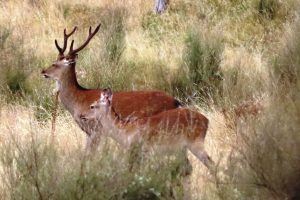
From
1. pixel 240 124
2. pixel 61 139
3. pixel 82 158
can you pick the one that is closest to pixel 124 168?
pixel 82 158

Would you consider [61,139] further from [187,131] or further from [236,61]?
[236,61]

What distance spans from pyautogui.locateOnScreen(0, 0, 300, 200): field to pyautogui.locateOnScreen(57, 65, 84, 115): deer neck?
328mm

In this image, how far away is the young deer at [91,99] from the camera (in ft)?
23.5

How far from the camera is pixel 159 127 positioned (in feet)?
21.5

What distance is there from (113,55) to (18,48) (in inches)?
54.4

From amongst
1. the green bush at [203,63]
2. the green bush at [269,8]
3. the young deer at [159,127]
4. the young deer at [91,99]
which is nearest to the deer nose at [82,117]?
the young deer at [91,99]

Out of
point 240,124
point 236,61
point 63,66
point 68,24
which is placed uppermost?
point 240,124

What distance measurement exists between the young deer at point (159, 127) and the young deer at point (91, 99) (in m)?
0.13

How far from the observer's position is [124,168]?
5.36 metres

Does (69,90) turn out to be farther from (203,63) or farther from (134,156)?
(203,63)

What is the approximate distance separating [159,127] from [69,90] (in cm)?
164

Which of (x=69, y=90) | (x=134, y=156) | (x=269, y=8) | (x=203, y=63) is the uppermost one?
(x=134, y=156)

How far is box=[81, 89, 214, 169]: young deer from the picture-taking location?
6387 millimetres

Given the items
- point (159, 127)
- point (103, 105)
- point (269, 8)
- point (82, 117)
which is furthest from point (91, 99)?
point (269, 8)
